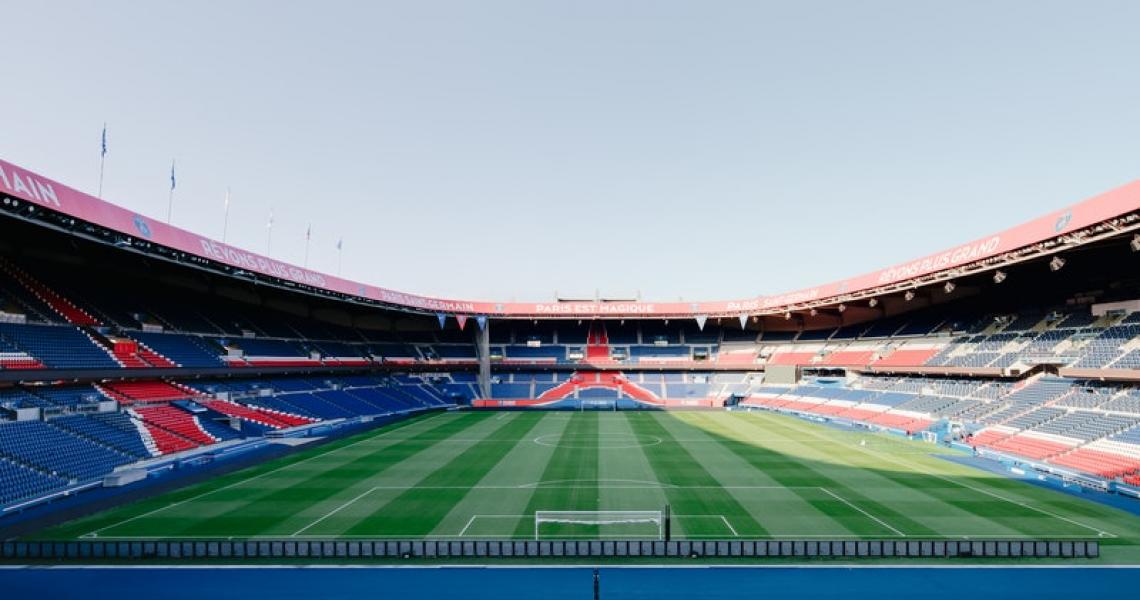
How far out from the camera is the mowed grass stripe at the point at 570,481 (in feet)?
63.5

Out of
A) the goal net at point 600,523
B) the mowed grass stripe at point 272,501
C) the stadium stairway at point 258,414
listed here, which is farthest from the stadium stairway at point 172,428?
the goal net at point 600,523

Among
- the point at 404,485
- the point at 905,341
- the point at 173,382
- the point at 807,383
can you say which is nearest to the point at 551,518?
the point at 404,485

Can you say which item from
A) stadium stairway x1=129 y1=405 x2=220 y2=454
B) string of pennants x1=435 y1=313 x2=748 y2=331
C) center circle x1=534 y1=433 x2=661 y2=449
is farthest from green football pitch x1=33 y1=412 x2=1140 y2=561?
string of pennants x1=435 y1=313 x2=748 y2=331

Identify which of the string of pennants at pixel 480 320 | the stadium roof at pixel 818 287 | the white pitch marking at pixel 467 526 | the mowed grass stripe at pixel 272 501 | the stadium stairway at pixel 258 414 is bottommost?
the mowed grass stripe at pixel 272 501

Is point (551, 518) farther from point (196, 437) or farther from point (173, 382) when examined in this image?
point (173, 382)

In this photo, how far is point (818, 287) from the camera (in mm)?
53844

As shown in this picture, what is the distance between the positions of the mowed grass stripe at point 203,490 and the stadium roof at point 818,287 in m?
12.1

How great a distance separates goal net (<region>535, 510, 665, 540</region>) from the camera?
713 inches

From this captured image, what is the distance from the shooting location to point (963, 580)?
14.6 m

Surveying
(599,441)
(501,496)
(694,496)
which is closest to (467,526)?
(501,496)

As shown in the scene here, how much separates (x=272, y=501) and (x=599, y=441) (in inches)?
808

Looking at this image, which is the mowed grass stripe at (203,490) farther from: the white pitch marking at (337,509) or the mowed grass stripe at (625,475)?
the mowed grass stripe at (625,475)

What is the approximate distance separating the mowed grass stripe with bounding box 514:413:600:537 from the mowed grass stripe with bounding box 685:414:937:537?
26.3 ft

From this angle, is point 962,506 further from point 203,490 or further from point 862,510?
point 203,490
